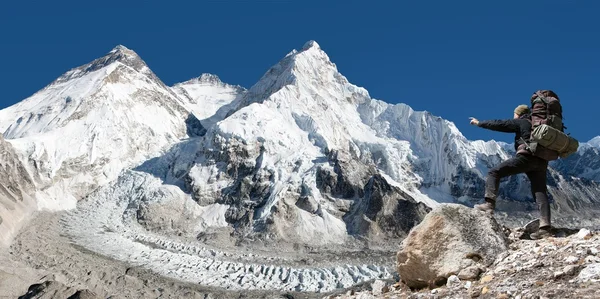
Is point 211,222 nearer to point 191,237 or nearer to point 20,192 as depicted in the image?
point 191,237

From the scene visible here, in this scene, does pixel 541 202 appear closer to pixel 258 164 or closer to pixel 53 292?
pixel 53 292

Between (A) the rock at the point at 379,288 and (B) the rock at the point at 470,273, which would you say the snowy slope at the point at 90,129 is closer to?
(A) the rock at the point at 379,288

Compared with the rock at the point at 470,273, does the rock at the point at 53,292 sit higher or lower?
lower

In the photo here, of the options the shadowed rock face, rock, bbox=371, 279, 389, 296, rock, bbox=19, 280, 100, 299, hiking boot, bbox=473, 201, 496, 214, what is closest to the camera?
hiking boot, bbox=473, 201, 496, 214

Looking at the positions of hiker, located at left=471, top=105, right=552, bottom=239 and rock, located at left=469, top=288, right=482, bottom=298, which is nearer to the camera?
rock, located at left=469, top=288, right=482, bottom=298

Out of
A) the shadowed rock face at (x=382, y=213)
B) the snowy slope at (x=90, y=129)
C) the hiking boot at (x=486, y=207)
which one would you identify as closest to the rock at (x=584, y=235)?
the hiking boot at (x=486, y=207)

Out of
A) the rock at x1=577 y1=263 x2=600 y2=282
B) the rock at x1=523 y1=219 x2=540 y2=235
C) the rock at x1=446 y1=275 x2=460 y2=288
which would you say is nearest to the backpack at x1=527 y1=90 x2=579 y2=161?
the rock at x1=523 y1=219 x2=540 y2=235

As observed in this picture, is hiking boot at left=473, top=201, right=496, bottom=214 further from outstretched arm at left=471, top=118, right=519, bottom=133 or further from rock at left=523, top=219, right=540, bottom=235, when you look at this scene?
outstretched arm at left=471, top=118, right=519, bottom=133

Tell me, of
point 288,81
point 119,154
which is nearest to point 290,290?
point 119,154
